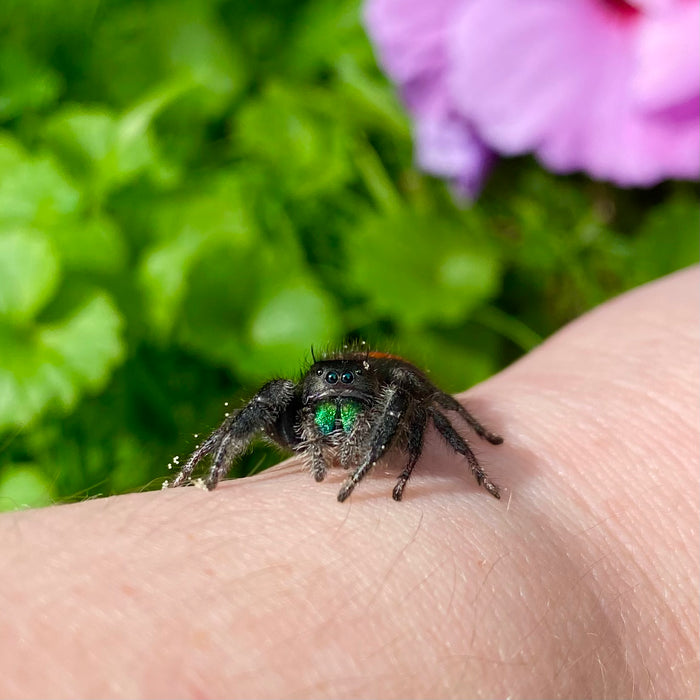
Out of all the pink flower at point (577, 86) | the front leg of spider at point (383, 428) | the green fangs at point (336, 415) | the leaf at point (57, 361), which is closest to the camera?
the front leg of spider at point (383, 428)

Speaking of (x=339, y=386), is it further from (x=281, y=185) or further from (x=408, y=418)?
(x=281, y=185)

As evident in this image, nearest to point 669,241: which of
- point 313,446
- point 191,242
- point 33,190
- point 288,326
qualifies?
point 288,326

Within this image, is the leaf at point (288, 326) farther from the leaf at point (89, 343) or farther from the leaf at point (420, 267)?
the leaf at point (89, 343)

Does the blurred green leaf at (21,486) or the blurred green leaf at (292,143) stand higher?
the blurred green leaf at (292,143)

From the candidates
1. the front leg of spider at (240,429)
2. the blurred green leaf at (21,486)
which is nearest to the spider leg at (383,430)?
the front leg of spider at (240,429)

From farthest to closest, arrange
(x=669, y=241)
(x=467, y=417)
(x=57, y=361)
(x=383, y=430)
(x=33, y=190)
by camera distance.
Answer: (x=669, y=241) → (x=33, y=190) → (x=57, y=361) → (x=467, y=417) → (x=383, y=430)

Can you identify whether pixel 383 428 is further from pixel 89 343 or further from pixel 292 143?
pixel 292 143

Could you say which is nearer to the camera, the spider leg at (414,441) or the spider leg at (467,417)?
the spider leg at (414,441)

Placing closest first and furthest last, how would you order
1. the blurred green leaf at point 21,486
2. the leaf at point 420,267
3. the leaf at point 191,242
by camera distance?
the blurred green leaf at point 21,486, the leaf at point 191,242, the leaf at point 420,267
